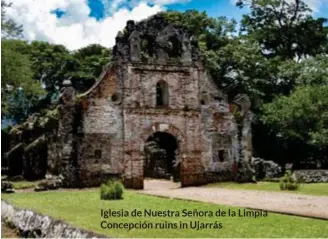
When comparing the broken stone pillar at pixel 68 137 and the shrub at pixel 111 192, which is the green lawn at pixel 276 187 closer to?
the broken stone pillar at pixel 68 137

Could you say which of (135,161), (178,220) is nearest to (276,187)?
(135,161)

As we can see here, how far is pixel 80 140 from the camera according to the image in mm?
22188

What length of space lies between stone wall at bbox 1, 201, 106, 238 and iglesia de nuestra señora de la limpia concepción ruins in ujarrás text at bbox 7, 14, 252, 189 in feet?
26.9

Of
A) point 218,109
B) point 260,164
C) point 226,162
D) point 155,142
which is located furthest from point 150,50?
point 155,142

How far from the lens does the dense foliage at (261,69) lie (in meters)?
28.3

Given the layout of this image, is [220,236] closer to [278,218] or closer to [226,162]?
[278,218]

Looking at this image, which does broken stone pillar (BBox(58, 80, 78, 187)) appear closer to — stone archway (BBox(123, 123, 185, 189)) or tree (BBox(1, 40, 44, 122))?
stone archway (BBox(123, 123, 185, 189))

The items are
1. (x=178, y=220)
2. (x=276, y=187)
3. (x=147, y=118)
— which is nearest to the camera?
(x=178, y=220)

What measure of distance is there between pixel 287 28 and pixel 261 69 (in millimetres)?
5465

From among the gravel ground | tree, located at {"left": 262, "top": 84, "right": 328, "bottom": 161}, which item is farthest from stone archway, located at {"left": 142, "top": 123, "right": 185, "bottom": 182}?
the gravel ground

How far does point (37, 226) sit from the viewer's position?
11.0 metres

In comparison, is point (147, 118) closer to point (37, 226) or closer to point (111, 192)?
point (111, 192)

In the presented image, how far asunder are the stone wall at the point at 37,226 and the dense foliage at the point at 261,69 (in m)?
11.7

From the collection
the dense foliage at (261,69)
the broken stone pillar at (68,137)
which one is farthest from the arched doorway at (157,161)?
the broken stone pillar at (68,137)
